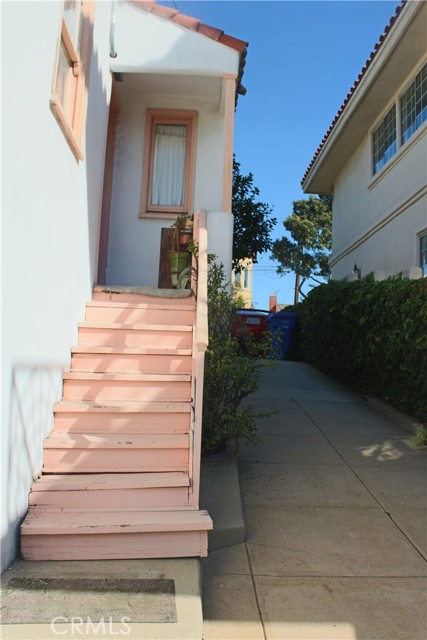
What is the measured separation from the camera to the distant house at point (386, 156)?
7.57m

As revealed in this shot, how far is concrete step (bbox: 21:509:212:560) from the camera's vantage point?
8.84 ft

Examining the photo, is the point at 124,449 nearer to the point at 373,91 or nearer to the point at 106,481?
the point at 106,481

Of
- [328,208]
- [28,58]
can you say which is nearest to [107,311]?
[28,58]

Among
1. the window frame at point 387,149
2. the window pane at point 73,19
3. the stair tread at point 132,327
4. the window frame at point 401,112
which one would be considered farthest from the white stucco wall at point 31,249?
the window frame at point 387,149

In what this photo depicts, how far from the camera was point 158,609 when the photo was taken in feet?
7.34

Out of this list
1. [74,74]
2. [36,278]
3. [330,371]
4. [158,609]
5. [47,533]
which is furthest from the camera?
[330,371]

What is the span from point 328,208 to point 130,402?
24304 mm

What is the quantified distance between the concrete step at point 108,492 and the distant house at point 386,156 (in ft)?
18.0

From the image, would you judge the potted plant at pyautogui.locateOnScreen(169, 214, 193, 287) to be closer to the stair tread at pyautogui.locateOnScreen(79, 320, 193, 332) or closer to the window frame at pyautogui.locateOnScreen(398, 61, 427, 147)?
the stair tread at pyautogui.locateOnScreen(79, 320, 193, 332)

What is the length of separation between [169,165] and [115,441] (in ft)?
16.1

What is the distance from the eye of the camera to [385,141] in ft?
31.1

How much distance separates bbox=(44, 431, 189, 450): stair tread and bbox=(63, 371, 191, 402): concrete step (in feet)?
1.37

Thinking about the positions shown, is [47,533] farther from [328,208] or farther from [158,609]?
[328,208]

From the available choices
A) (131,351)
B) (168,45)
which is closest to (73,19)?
(168,45)
